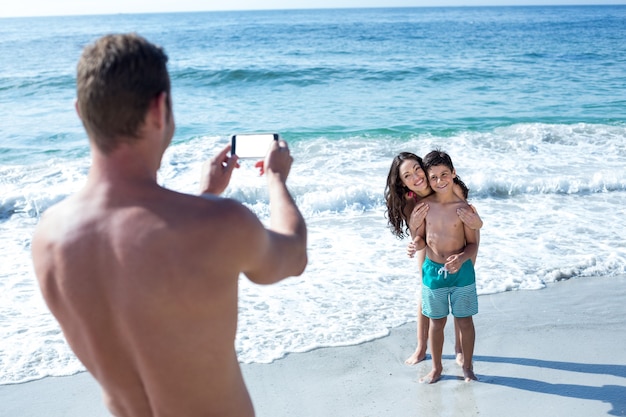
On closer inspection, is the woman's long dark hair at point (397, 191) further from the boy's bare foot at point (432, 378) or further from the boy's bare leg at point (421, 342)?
the boy's bare foot at point (432, 378)

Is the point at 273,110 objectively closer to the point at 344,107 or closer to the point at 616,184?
the point at 344,107

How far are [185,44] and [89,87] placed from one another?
34431 mm

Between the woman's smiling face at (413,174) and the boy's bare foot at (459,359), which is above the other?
the woman's smiling face at (413,174)

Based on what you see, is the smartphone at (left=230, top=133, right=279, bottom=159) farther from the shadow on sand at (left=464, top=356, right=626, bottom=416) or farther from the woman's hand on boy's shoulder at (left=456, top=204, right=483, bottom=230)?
the shadow on sand at (left=464, top=356, right=626, bottom=416)

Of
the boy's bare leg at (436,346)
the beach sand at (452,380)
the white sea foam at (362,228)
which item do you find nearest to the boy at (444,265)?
the boy's bare leg at (436,346)

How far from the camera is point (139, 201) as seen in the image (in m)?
1.52

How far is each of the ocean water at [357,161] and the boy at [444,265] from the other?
2.79 ft

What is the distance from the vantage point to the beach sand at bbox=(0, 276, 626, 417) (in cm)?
404

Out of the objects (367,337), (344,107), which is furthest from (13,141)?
(367,337)

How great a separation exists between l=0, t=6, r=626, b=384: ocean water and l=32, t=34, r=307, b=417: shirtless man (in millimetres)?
391

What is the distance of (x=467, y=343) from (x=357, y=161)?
6856 mm

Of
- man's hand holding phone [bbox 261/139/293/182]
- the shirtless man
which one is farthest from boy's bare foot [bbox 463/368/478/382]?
the shirtless man

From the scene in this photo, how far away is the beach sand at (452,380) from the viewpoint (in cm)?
404

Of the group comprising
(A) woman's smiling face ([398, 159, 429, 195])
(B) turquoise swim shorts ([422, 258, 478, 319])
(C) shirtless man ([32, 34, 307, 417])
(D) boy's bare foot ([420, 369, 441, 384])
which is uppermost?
(C) shirtless man ([32, 34, 307, 417])
